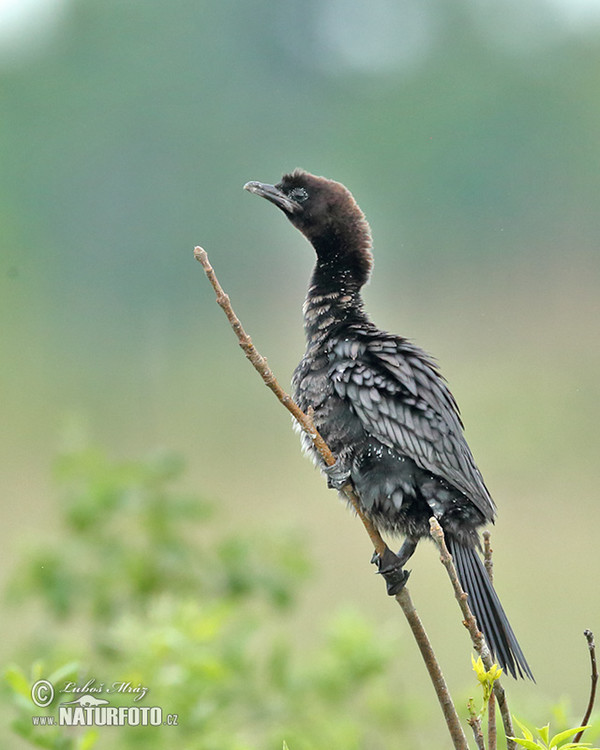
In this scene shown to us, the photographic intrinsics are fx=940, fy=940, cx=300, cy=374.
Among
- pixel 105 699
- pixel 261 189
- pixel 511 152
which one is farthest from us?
pixel 511 152

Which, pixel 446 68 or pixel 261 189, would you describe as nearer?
pixel 261 189

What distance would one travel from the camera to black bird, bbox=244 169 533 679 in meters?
1.77

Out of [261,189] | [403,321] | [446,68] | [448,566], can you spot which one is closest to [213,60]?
[446,68]

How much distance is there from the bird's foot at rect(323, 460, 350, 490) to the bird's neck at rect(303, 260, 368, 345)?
13.0 inches

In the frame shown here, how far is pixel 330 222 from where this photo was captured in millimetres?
2164

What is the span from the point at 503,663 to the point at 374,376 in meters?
0.60

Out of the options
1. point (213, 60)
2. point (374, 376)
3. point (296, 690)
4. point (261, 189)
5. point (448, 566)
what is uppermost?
point (213, 60)

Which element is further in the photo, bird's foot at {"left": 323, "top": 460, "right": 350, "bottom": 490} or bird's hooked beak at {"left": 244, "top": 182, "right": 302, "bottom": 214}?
bird's hooked beak at {"left": 244, "top": 182, "right": 302, "bottom": 214}

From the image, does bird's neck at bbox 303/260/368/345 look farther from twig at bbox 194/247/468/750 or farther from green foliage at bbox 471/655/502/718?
green foliage at bbox 471/655/502/718

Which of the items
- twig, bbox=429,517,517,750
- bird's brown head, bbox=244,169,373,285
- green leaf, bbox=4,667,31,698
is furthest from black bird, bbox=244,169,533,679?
green leaf, bbox=4,667,31,698

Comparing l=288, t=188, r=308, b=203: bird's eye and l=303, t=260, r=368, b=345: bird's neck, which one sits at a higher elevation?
l=288, t=188, r=308, b=203: bird's eye

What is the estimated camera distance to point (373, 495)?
70.7 inches

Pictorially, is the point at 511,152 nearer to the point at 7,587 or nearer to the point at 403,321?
the point at 403,321

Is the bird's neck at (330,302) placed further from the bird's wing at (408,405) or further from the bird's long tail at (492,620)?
the bird's long tail at (492,620)
